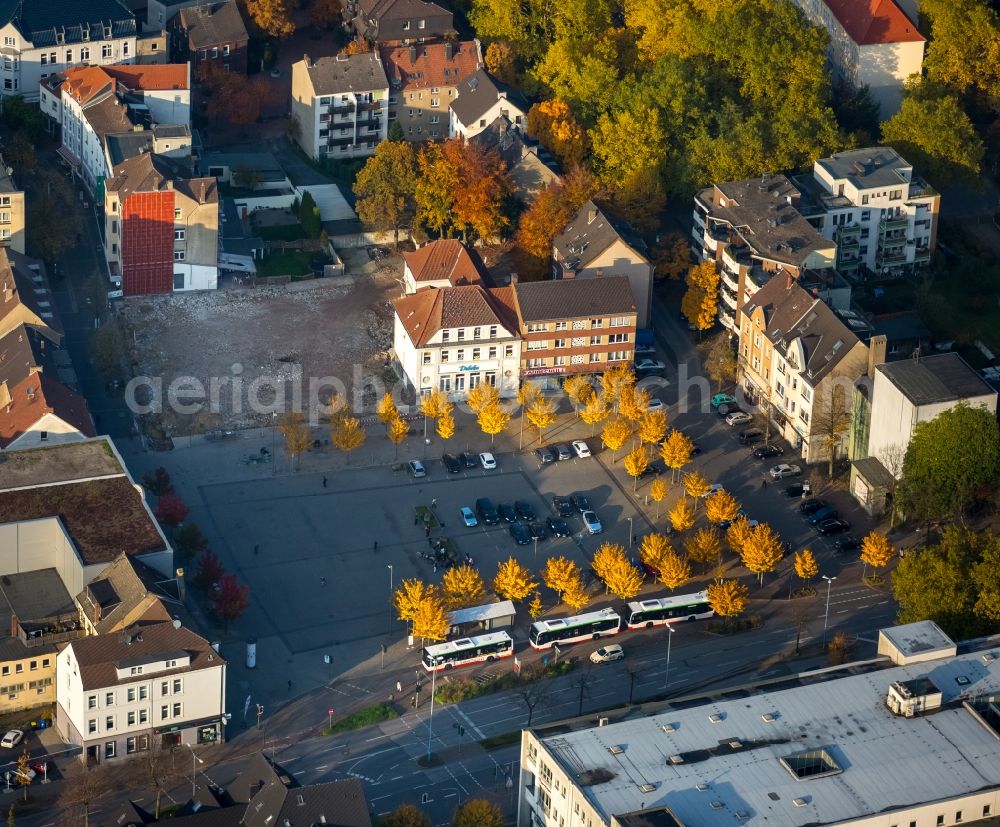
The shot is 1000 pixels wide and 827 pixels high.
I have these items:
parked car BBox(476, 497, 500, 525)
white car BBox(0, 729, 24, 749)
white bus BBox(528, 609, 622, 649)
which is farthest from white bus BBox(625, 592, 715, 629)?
white car BBox(0, 729, 24, 749)

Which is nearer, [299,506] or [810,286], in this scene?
[299,506]

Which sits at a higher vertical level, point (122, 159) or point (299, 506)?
point (122, 159)

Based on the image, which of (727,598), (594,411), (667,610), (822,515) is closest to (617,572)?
(667,610)

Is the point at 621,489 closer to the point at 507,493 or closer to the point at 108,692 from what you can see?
the point at 507,493

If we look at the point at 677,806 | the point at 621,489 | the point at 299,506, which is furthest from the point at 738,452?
the point at 677,806

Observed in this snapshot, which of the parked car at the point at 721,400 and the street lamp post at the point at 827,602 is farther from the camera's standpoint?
the parked car at the point at 721,400

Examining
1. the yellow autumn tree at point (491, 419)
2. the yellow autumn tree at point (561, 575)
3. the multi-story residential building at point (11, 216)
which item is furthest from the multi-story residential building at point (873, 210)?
the multi-story residential building at point (11, 216)

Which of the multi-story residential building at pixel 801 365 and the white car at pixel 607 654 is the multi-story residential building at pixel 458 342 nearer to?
the multi-story residential building at pixel 801 365
